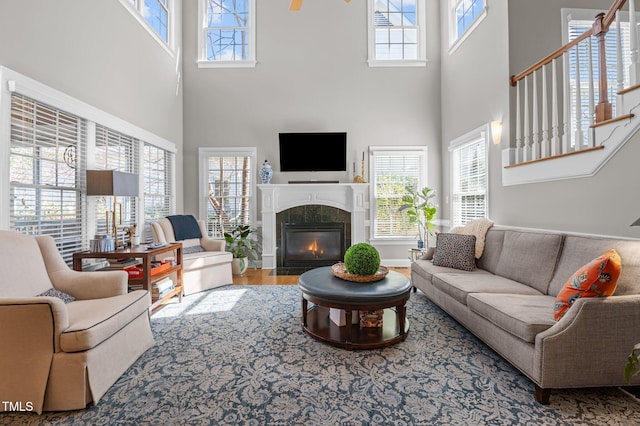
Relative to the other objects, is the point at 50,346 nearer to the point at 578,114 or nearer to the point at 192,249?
the point at 192,249

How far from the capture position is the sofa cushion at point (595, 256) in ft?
6.45

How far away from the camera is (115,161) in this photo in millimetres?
3842

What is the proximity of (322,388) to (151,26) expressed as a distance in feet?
17.4

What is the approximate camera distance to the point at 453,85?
5289 mm

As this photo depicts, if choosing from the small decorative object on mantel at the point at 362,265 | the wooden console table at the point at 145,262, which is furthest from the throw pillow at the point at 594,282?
the wooden console table at the point at 145,262

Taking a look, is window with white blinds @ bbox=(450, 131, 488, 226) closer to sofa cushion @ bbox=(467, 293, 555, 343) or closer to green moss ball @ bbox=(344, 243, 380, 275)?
sofa cushion @ bbox=(467, 293, 555, 343)

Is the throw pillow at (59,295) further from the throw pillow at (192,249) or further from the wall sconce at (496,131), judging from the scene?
the wall sconce at (496,131)

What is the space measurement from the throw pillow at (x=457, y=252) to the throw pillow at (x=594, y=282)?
155cm

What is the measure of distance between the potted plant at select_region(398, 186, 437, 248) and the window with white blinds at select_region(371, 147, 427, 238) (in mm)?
152

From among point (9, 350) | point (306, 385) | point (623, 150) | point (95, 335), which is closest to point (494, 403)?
point (306, 385)

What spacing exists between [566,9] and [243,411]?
18.2 feet

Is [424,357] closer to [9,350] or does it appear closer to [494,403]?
[494,403]

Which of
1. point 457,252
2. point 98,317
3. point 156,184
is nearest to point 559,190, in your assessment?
point 457,252

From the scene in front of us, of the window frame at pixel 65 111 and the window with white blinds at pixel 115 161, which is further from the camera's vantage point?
the window with white blinds at pixel 115 161
